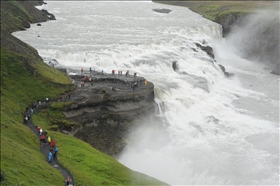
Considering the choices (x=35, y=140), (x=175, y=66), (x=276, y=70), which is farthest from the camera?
(x=276, y=70)

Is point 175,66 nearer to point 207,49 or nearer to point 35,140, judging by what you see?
point 207,49

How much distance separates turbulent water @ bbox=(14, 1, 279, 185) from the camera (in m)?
37.5

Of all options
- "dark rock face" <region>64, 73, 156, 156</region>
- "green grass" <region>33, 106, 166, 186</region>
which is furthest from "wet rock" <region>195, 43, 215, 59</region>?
"green grass" <region>33, 106, 166, 186</region>

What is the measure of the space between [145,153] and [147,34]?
43.4 metres

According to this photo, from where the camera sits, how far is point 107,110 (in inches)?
1500

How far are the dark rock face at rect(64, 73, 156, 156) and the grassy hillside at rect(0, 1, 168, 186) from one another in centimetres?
203

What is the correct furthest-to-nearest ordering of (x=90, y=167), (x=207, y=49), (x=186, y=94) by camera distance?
(x=207, y=49) → (x=186, y=94) → (x=90, y=167)

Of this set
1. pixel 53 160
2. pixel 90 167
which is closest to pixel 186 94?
pixel 90 167

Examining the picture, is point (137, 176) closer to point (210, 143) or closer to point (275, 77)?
point (210, 143)

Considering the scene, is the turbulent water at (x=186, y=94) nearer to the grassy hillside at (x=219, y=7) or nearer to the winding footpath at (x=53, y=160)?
the grassy hillside at (x=219, y=7)

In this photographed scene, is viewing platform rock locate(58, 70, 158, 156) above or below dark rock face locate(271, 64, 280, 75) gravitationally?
above

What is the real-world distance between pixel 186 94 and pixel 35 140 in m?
27.0

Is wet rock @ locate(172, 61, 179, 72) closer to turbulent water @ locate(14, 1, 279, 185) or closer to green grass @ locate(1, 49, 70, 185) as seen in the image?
turbulent water @ locate(14, 1, 279, 185)

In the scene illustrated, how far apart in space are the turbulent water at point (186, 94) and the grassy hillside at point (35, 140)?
8632 millimetres
